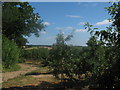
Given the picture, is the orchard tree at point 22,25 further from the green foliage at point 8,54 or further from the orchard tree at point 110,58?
the orchard tree at point 110,58

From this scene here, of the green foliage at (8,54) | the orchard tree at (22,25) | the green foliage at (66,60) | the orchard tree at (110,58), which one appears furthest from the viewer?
the orchard tree at (22,25)

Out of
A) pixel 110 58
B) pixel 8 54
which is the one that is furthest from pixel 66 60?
pixel 8 54

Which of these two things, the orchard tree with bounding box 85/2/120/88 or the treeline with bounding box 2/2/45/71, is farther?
the treeline with bounding box 2/2/45/71

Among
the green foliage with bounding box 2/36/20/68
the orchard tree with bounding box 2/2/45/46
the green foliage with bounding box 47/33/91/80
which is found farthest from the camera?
the orchard tree with bounding box 2/2/45/46

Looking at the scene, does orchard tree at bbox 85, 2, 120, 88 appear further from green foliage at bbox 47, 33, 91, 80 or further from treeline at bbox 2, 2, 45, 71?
treeline at bbox 2, 2, 45, 71

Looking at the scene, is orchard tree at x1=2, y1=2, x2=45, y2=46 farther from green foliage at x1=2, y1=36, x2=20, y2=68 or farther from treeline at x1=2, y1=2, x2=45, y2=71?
green foliage at x1=2, y1=36, x2=20, y2=68

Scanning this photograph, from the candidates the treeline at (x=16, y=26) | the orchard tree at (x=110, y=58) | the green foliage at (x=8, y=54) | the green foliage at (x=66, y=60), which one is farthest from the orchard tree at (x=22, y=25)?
the orchard tree at (x=110, y=58)

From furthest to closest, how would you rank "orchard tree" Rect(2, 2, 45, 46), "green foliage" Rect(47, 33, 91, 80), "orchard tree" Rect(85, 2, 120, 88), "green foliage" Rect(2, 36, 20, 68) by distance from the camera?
"orchard tree" Rect(2, 2, 45, 46)
"green foliage" Rect(2, 36, 20, 68)
"green foliage" Rect(47, 33, 91, 80)
"orchard tree" Rect(85, 2, 120, 88)

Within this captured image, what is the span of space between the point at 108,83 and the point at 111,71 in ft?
1.18

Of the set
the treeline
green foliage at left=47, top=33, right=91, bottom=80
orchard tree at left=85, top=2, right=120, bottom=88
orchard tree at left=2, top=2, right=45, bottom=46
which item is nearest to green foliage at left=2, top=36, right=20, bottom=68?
the treeline

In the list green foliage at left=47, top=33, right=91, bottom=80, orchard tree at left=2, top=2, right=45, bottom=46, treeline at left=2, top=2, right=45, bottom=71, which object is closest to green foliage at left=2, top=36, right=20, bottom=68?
treeline at left=2, top=2, right=45, bottom=71

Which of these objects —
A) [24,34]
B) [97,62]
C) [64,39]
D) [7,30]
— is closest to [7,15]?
[7,30]

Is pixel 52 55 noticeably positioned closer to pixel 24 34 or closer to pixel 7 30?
pixel 7 30

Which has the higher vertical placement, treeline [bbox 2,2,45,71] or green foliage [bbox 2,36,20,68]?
treeline [bbox 2,2,45,71]
